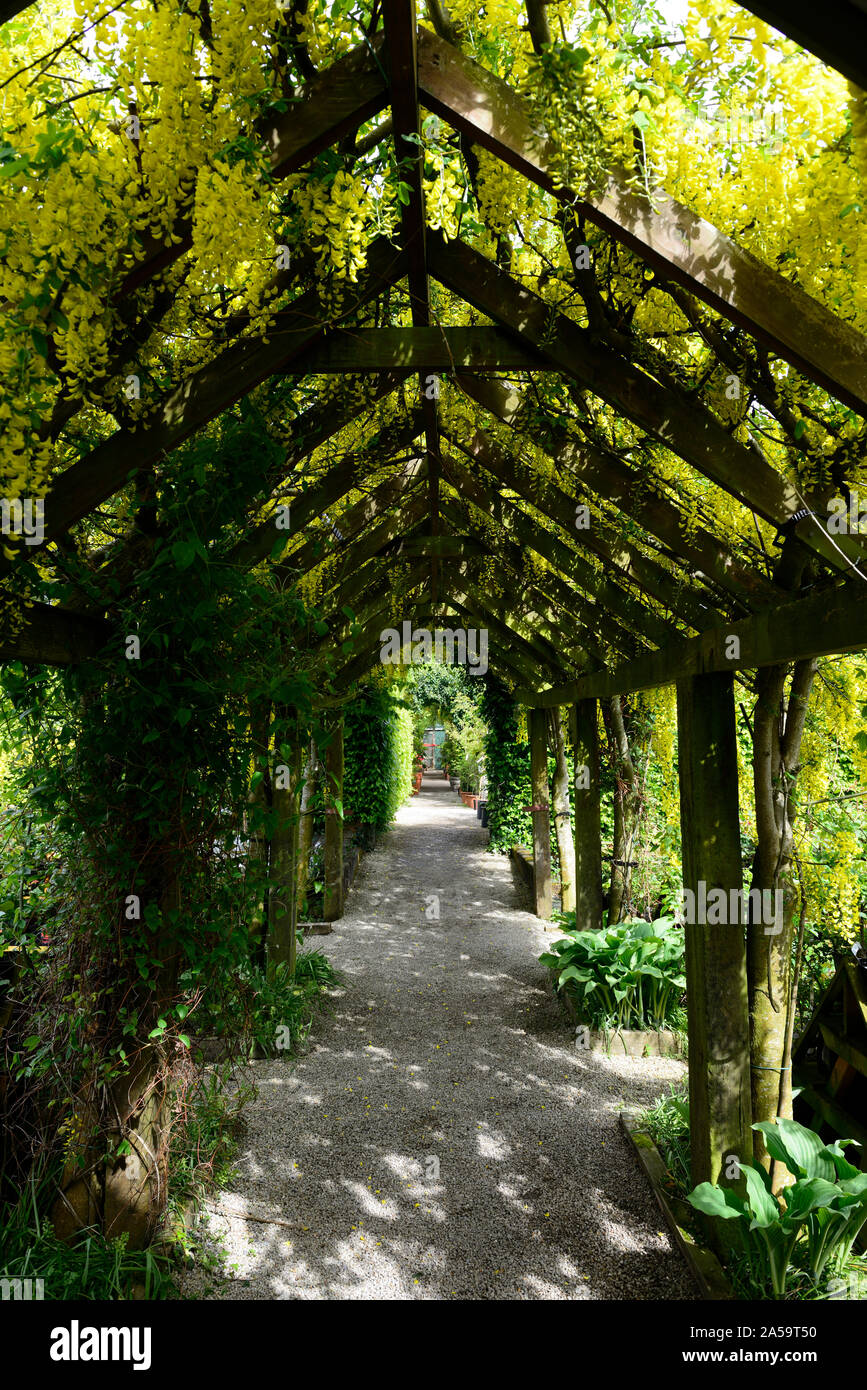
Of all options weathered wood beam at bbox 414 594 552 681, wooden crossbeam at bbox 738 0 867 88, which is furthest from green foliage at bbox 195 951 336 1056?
weathered wood beam at bbox 414 594 552 681

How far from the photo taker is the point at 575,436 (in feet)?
11.2

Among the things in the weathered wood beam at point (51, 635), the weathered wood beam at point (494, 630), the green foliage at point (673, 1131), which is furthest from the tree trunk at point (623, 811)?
the weathered wood beam at point (51, 635)

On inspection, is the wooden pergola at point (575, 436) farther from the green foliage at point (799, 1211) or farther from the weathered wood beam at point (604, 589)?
the green foliage at point (799, 1211)

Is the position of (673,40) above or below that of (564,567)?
above

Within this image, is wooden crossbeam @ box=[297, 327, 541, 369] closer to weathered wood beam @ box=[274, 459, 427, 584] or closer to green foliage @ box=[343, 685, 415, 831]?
weathered wood beam @ box=[274, 459, 427, 584]

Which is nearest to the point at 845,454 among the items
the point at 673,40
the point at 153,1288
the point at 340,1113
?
the point at 673,40

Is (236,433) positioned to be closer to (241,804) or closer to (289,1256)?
(241,804)

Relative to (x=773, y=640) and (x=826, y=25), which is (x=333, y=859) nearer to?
(x=773, y=640)

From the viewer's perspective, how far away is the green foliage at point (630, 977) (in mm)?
5148

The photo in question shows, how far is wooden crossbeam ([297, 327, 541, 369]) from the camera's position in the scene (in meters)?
2.88

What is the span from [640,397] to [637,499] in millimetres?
687

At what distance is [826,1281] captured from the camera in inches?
103

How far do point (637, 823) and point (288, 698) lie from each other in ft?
14.9

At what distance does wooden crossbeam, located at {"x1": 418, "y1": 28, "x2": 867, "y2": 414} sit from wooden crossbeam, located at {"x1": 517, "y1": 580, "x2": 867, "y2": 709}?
604mm
